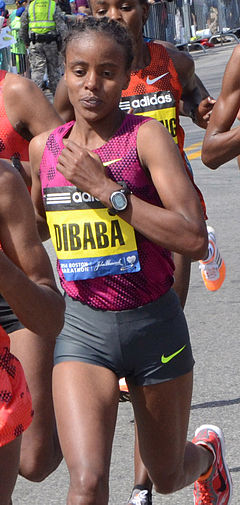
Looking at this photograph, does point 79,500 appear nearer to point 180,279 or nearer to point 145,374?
point 145,374

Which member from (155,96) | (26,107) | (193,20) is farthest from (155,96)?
(193,20)

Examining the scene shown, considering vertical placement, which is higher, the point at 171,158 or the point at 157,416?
the point at 171,158

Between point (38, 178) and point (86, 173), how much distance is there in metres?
0.47

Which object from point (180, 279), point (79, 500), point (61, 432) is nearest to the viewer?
point (79, 500)

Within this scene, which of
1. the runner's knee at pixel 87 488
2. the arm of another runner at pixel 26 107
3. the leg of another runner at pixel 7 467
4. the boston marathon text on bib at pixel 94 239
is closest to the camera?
the leg of another runner at pixel 7 467

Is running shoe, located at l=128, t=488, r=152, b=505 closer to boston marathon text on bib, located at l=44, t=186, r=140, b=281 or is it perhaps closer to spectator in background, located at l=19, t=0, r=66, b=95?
boston marathon text on bib, located at l=44, t=186, r=140, b=281

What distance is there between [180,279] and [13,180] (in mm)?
2271

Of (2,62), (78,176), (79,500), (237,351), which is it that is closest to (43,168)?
(78,176)

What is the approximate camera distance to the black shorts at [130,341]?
372 cm

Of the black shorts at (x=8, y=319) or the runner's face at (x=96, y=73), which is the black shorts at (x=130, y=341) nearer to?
the black shorts at (x=8, y=319)

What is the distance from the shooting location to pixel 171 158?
11.9 ft

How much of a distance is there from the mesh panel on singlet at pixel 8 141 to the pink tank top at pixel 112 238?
1111 millimetres

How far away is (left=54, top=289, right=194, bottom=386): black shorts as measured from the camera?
146 inches

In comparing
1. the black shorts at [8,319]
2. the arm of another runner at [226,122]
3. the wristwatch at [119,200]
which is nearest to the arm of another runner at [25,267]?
the wristwatch at [119,200]
